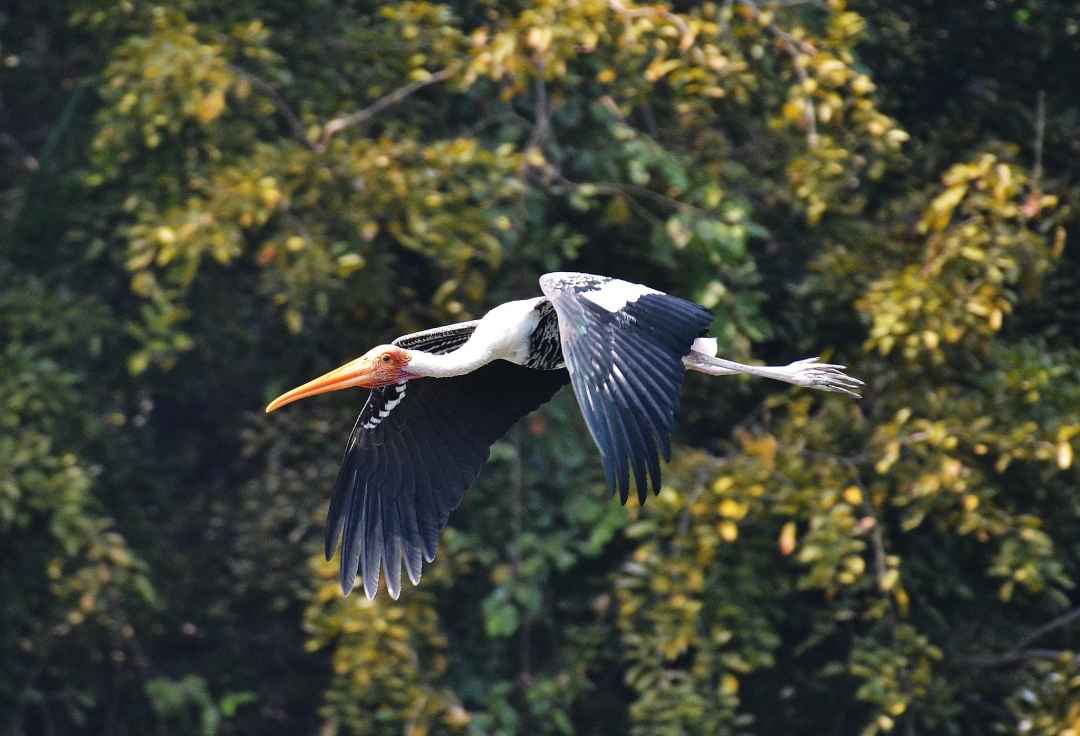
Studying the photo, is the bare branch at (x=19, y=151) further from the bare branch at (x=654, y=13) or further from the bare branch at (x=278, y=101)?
the bare branch at (x=654, y=13)

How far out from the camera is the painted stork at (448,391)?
4973mm

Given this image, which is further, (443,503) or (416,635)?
(416,635)

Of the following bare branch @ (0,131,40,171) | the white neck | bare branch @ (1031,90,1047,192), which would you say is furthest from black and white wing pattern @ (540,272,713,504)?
bare branch @ (0,131,40,171)

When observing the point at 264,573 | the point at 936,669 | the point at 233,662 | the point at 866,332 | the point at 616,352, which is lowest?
the point at 233,662

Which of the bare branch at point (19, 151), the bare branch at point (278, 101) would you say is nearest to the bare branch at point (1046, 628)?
the bare branch at point (278, 101)

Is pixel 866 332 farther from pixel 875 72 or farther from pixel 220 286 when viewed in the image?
pixel 220 286

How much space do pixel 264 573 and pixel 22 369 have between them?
3.67 ft

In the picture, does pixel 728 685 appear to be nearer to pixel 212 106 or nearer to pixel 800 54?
pixel 800 54

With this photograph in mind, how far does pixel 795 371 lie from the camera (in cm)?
583

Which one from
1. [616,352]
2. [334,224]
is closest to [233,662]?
[334,224]

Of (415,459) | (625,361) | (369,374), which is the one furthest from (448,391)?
(625,361)

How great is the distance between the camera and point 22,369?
7.46 meters

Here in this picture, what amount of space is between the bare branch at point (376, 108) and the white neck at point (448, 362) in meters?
1.70

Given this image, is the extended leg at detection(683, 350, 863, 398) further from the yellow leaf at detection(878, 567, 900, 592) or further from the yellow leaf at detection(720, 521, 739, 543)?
the yellow leaf at detection(878, 567, 900, 592)
